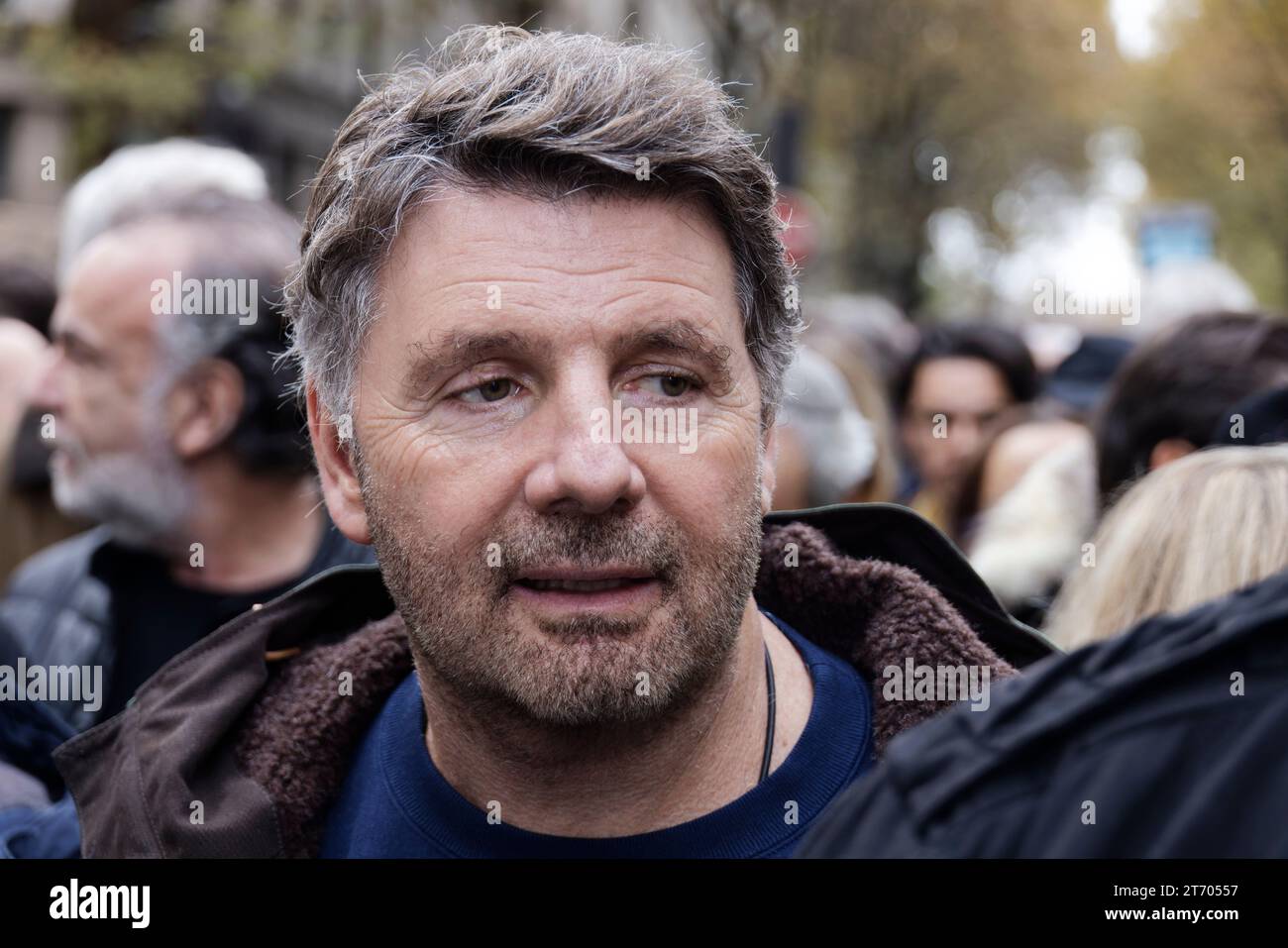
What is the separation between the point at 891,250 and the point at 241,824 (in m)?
30.0

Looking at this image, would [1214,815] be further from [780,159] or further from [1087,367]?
[780,159]

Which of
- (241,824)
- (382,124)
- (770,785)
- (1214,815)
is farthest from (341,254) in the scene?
(1214,815)

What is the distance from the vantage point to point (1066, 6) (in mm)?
27781

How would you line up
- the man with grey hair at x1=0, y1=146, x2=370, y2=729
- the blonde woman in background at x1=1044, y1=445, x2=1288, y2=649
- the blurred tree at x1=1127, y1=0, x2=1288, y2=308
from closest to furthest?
1. the blonde woman in background at x1=1044, y1=445, x2=1288, y2=649
2. the man with grey hair at x1=0, y1=146, x2=370, y2=729
3. the blurred tree at x1=1127, y1=0, x2=1288, y2=308

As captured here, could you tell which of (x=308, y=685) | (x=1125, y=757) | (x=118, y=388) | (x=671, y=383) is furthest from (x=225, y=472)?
(x=1125, y=757)

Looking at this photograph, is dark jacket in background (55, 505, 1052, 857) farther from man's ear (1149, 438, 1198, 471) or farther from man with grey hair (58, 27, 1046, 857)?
man's ear (1149, 438, 1198, 471)

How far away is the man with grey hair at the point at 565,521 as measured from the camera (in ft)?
6.33

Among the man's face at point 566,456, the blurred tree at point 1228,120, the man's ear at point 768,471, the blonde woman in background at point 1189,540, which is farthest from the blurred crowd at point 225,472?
the blurred tree at point 1228,120

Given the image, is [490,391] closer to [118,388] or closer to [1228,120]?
[118,388]

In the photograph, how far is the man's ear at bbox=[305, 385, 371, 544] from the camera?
2.29 metres

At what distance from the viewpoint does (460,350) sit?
79.3 inches

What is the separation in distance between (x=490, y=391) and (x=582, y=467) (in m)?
0.23

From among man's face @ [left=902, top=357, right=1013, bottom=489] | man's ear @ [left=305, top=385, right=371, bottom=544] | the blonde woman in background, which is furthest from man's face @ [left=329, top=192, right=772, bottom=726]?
man's face @ [left=902, top=357, right=1013, bottom=489]

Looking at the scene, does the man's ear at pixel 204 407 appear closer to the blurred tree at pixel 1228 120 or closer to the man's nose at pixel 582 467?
the man's nose at pixel 582 467
